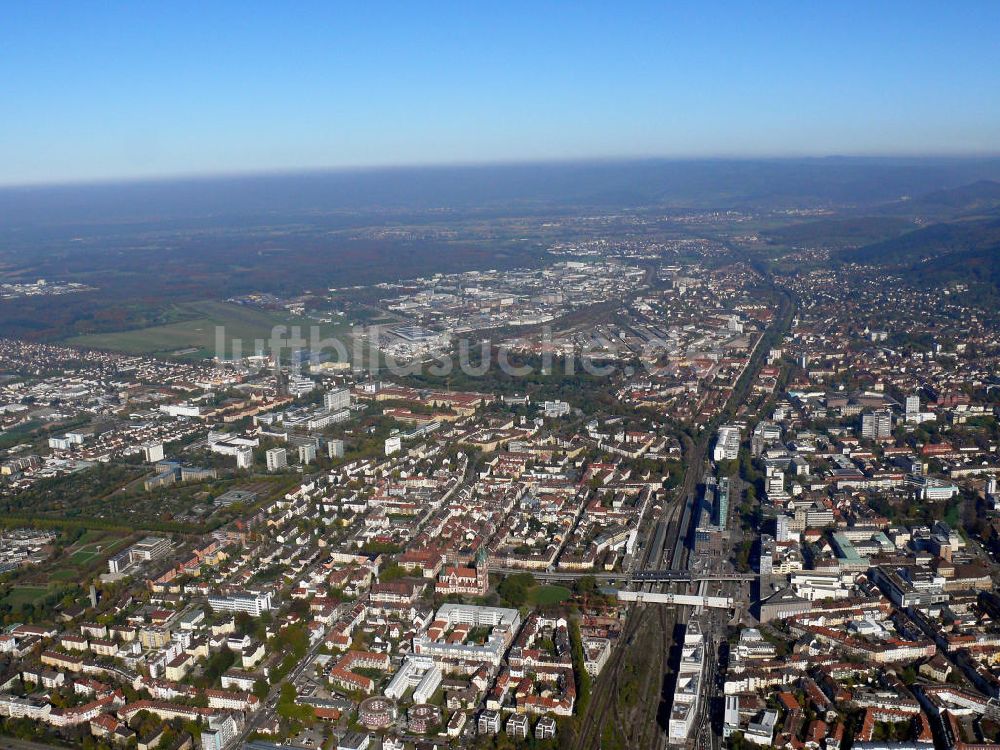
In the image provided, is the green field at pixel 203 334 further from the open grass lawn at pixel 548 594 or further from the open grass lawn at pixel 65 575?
the open grass lawn at pixel 548 594

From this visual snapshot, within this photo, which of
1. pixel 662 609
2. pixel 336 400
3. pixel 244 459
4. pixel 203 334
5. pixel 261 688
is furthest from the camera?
pixel 203 334

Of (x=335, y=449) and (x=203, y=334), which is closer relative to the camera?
(x=335, y=449)

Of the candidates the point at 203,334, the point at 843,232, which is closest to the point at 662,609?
the point at 203,334

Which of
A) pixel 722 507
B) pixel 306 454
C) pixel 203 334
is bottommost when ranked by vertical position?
pixel 203 334

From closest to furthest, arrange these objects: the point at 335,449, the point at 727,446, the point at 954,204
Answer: the point at 727,446 < the point at 335,449 < the point at 954,204

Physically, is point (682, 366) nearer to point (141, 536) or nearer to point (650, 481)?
point (650, 481)

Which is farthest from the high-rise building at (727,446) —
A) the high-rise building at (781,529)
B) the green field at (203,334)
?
the green field at (203,334)

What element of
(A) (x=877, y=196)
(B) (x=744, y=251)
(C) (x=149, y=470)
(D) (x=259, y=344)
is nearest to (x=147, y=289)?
(D) (x=259, y=344)

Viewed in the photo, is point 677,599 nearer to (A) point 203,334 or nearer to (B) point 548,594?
(B) point 548,594
